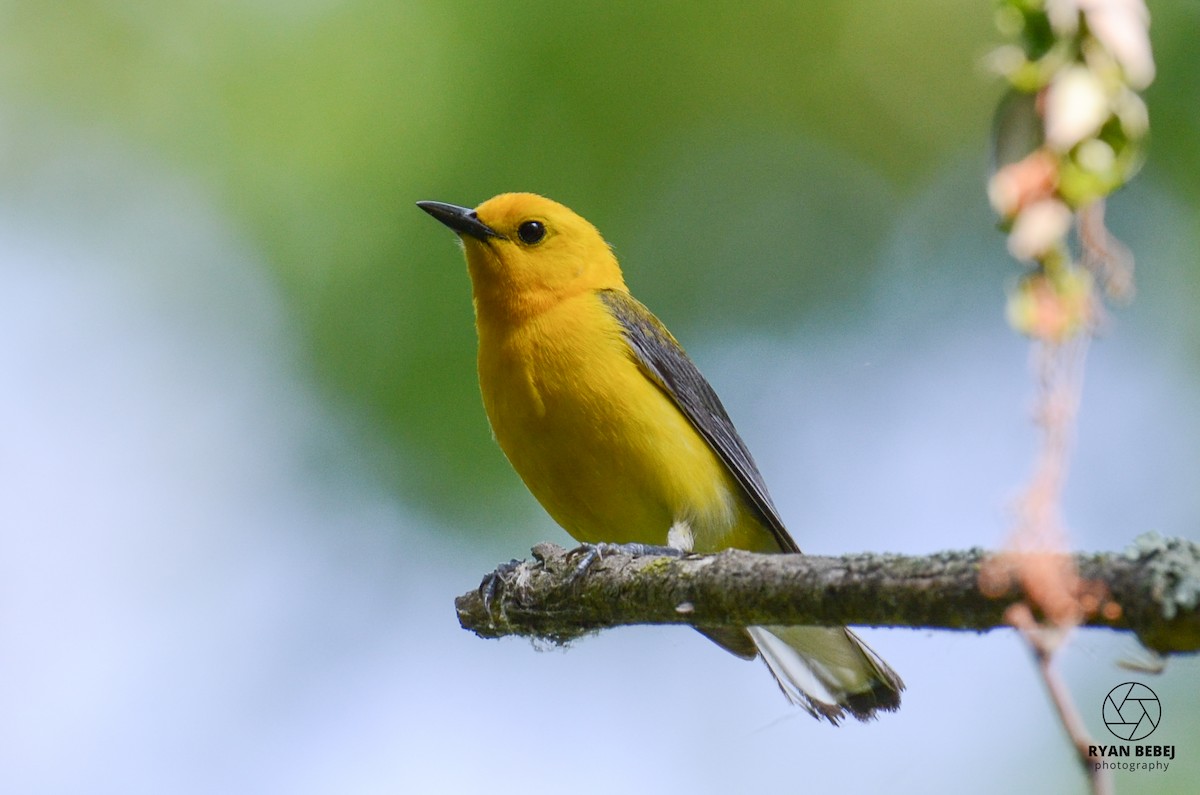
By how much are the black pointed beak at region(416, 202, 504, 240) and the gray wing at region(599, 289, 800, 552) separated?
0.73 meters

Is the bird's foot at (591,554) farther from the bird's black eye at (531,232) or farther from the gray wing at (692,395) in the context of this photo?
the bird's black eye at (531,232)

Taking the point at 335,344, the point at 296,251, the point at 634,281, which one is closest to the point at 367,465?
the point at 335,344

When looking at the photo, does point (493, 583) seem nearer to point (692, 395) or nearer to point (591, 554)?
point (591, 554)

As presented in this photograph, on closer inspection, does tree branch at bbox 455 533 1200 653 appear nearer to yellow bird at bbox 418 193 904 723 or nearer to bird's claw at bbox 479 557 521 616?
bird's claw at bbox 479 557 521 616

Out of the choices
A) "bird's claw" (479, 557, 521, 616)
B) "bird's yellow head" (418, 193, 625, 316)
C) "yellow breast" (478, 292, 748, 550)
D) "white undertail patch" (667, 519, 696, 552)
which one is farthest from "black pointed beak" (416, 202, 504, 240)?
"bird's claw" (479, 557, 521, 616)

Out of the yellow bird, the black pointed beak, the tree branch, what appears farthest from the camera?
the black pointed beak

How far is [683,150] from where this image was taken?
27.8ft

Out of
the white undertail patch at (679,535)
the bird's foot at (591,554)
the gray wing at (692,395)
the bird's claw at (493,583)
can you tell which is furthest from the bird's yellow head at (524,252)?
the bird's foot at (591,554)

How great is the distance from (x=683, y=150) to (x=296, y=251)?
2.80 meters

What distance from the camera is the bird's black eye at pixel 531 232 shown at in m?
6.74

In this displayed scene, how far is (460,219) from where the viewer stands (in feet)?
21.5

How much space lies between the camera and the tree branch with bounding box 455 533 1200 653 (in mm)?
1929

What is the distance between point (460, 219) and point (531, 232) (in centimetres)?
43

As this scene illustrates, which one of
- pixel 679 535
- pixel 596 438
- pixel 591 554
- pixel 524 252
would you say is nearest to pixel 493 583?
pixel 591 554
